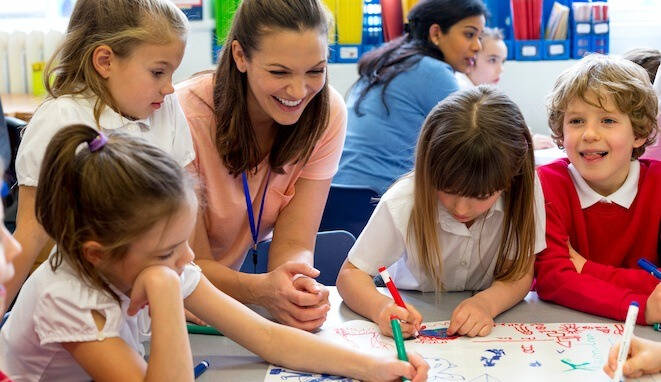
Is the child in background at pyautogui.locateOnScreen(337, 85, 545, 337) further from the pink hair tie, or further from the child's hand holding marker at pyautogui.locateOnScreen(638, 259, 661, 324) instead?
the pink hair tie

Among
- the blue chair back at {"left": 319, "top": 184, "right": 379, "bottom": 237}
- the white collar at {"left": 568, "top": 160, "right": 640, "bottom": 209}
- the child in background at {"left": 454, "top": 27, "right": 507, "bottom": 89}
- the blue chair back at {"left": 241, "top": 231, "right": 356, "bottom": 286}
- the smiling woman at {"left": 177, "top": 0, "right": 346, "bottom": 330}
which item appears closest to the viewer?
the smiling woman at {"left": 177, "top": 0, "right": 346, "bottom": 330}

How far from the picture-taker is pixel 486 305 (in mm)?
1418

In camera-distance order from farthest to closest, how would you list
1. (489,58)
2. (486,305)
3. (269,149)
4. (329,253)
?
(489,58)
(329,253)
(269,149)
(486,305)

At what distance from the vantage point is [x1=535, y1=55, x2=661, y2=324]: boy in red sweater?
156cm

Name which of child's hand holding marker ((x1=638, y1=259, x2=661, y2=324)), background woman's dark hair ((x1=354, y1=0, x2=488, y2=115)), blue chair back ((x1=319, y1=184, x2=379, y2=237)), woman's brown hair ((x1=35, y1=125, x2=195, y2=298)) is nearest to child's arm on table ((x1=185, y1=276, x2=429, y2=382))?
woman's brown hair ((x1=35, y1=125, x2=195, y2=298))

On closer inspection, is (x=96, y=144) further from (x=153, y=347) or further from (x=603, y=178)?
(x=603, y=178)

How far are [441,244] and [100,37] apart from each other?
711 millimetres

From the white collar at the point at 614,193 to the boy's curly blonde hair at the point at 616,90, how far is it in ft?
0.27

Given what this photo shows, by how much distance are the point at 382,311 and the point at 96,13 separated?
2.25 feet

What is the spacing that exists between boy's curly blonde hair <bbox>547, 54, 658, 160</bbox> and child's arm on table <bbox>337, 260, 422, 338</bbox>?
0.51m

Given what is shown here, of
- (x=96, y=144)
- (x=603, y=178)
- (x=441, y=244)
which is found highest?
(x=96, y=144)

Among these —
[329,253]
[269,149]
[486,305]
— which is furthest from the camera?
[329,253]

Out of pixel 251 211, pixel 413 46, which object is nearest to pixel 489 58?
pixel 413 46

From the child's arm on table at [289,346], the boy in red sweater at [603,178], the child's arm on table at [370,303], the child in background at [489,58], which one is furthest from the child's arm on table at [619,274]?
the child in background at [489,58]
